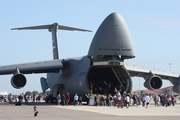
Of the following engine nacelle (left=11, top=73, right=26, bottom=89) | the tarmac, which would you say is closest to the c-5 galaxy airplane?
engine nacelle (left=11, top=73, right=26, bottom=89)

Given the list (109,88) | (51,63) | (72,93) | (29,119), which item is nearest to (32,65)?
(51,63)

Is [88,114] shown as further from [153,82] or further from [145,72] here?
Answer: [145,72]

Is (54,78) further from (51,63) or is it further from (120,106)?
(120,106)

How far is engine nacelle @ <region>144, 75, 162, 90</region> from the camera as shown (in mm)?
30714

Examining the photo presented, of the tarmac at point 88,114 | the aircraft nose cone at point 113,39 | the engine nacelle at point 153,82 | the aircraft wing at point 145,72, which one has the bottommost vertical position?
the tarmac at point 88,114

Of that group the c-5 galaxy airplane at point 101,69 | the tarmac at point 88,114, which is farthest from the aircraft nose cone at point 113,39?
the tarmac at point 88,114

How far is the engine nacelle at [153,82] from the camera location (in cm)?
3071

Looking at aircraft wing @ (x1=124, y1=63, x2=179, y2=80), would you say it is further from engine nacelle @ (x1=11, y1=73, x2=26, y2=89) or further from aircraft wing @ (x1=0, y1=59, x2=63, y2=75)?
engine nacelle @ (x1=11, y1=73, x2=26, y2=89)

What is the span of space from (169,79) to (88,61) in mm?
8692

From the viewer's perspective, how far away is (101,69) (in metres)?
29.9

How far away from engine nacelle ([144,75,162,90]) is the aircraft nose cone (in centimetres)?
500

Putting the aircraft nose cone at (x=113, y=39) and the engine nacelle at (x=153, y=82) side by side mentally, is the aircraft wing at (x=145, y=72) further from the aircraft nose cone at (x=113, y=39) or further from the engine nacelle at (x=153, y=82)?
the aircraft nose cone at (x=113, y=39)

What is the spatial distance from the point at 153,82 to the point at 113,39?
6.86m

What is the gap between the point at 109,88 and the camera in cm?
3005
